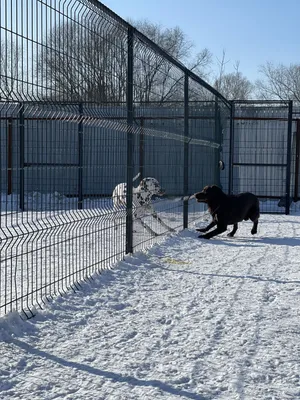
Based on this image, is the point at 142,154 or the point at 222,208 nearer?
the point at 142,154

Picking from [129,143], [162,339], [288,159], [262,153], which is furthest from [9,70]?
[262,153]

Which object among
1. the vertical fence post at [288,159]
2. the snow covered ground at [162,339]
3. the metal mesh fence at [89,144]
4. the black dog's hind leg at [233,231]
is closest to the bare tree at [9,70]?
the metal mesh fence at [89,144]

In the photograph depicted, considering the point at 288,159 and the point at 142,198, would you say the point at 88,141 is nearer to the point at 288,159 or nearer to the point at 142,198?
the point at 142,198

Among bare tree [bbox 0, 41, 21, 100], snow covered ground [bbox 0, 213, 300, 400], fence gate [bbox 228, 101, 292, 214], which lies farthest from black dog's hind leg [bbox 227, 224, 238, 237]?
bare tree [bbox 0, 41, 21, 100]

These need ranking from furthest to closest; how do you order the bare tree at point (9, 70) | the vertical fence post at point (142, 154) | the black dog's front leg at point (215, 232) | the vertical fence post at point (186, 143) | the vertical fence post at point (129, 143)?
the vertical fence post at point (186, 143) → the black dog's front leg at point (215, 232) → the vertical fence post at point (142, 154) → the vertical fence post at point (129, 143) → the bare tree at point (9, 70)

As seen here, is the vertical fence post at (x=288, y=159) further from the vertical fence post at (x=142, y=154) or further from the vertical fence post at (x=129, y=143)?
the vertical fence post at (x=129, y=143)

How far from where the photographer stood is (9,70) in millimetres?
4262

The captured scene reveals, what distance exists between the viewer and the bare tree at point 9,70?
4113mm

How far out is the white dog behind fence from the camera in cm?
738

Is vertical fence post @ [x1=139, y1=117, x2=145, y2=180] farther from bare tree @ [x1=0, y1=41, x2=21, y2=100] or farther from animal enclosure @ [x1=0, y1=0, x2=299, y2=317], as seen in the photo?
bare tree @ [x1=0, y1=41, x2=21, y2=100]

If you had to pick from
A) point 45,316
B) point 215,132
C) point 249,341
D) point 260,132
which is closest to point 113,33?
point 45,316

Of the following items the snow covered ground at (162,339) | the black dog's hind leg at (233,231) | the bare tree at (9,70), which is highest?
the bare tree at (9,70)

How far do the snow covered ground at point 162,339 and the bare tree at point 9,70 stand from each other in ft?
5.15

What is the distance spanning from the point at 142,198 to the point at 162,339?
176 inches
